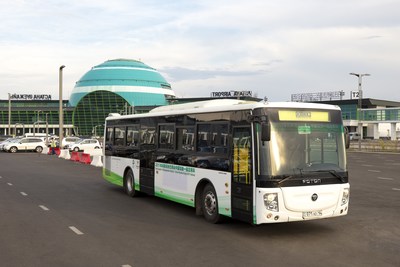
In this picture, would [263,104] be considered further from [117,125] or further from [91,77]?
[91,77]

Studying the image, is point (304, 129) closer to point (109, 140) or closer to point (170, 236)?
point (170, 236)

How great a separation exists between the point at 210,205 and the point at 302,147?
2562 mm

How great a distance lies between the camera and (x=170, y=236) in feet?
28.4

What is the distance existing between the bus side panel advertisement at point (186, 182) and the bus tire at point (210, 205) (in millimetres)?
199

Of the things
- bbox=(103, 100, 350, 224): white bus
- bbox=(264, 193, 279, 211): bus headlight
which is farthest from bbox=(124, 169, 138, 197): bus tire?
bbox=(264, 193, 279, 211): bus headlight

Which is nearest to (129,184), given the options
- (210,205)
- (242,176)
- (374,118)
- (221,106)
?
(210,205)

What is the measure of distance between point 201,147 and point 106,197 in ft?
16.4

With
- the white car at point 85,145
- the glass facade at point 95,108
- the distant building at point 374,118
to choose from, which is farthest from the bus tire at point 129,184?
the glass facade at point 95,108

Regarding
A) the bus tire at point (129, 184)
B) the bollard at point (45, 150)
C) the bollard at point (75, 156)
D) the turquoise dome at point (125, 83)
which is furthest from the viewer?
the turquoise dome at point (125, 83)

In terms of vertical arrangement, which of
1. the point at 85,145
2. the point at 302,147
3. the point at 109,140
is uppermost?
the point at 109,140

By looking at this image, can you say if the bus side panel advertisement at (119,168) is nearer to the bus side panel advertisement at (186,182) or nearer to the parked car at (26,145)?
the bus side panel advertisement at (186,182)

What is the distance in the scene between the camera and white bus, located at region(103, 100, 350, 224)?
27.5ft

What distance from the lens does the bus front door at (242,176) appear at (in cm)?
860

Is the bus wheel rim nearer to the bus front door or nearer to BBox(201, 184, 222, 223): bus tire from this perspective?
BBox(201, 184, 222, 223): bus tire
